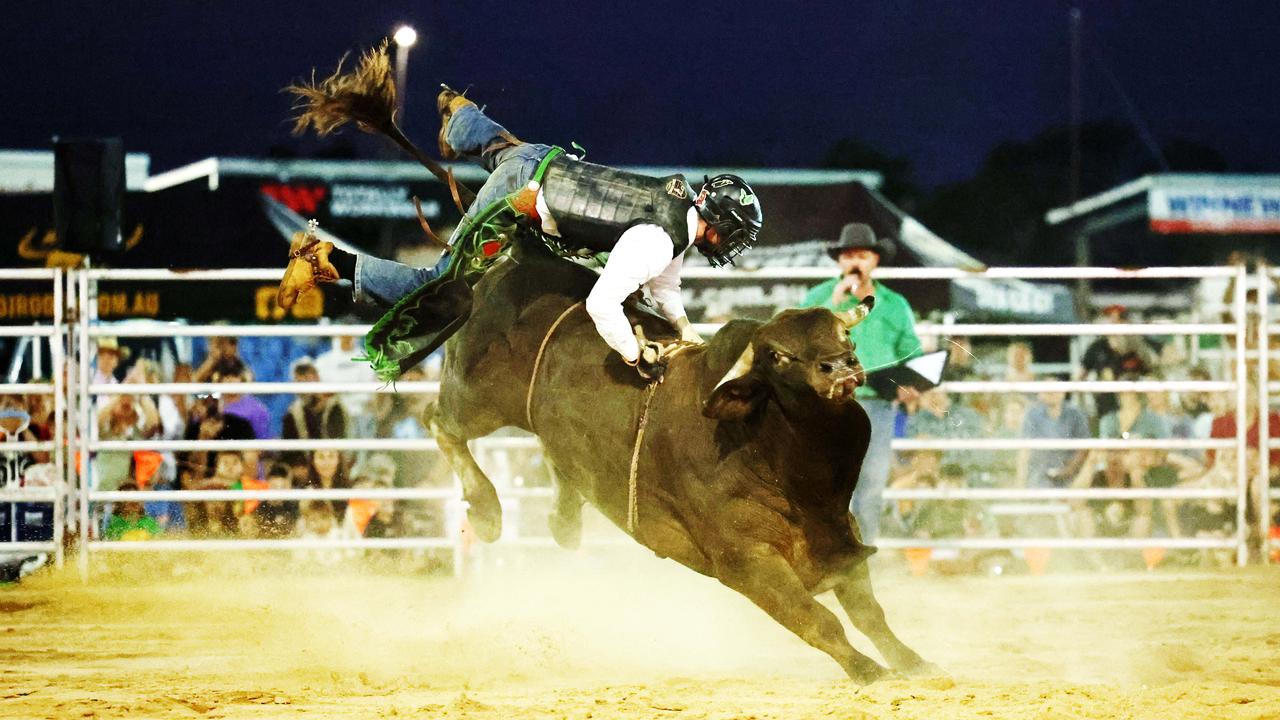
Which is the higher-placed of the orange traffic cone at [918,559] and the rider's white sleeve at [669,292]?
the rider's white sleeve at [669,292]

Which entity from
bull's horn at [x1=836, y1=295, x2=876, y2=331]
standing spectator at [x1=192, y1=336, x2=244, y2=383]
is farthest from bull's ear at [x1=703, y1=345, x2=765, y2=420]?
standing spectator at [x1=192, y1=336, x2=244, y2=383]

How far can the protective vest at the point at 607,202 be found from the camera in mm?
4562

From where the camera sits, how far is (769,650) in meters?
5.25

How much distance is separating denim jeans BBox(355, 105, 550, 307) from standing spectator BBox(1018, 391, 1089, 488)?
3940mm

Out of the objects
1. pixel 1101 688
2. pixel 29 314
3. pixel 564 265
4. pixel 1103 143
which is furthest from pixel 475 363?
pixel 1103 143

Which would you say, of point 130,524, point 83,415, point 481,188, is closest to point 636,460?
point 481,188

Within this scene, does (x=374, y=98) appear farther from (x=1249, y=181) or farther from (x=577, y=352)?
(x=1249, y=181)

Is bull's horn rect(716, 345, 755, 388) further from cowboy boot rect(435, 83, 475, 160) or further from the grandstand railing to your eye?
the grandstand railing

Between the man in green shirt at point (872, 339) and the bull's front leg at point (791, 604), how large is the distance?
2424 millimetres

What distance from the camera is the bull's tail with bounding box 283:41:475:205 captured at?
17.2 feet

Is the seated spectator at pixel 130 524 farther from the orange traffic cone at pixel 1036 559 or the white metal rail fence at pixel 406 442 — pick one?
the orange traffic cone at pixel 1036 559

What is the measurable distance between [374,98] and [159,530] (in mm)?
3494

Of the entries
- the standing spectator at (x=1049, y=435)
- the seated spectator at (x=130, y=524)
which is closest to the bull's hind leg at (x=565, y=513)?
the seated spectator at (x=130, y=524)

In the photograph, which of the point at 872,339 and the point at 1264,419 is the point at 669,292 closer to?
the point at 872,339
